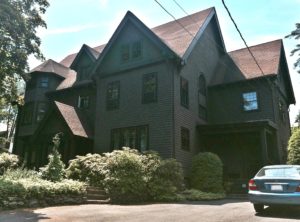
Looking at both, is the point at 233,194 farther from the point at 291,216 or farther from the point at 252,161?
the point at 291,216

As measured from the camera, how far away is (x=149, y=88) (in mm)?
19875

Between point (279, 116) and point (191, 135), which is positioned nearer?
point (191, 135)

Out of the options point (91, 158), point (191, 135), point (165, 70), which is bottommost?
point (91, 158)

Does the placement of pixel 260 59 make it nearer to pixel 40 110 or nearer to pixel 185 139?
pixel 185 139

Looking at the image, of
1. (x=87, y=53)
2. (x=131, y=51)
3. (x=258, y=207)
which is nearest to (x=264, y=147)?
(x=258, y=207)

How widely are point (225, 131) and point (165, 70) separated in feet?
18.0

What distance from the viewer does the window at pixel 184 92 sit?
19672 millimetres

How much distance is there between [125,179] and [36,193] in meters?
4.03

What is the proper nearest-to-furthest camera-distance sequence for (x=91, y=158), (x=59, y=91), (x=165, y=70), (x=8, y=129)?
1. (x=91, y=158)
2. (x=165, y=70)
3. (x=59, y=91)
4. (x=8, y=129)

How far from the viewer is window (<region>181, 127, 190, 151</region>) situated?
19.1 metres

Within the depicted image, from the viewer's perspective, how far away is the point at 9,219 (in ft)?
28.5

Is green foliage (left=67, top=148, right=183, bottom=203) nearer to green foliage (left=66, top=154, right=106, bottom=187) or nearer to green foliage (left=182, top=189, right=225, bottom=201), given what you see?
green foliage (left=66, top=154, right=106, bottom=187)

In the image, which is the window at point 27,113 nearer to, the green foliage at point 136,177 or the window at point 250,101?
the green foliage at point 136,177

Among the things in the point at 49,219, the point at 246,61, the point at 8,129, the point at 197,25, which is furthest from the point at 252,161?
the point at 8,129
